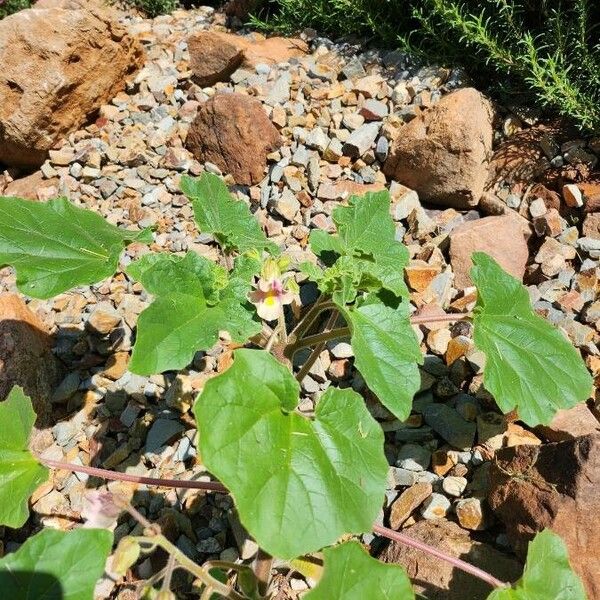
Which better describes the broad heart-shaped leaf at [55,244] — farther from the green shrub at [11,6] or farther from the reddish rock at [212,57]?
the green shrub at [11,6]

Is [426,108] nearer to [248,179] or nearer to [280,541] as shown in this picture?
[248,179]

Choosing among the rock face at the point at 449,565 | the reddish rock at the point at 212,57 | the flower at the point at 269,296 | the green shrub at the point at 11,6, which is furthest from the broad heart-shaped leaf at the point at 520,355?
the green shrub at the point at 11,6

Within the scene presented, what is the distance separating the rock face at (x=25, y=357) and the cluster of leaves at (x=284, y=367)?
602 millimetres

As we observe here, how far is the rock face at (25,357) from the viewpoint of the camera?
2459 millimetres

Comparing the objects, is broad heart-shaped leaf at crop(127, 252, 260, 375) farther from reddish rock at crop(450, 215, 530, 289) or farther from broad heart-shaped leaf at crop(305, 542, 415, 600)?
reddish rock at crop(450, 215, 530, 289)

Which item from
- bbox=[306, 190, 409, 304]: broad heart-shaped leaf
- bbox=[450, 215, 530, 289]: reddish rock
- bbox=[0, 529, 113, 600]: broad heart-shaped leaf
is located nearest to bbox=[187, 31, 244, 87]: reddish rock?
bbox=[450, 215, 530, 289]: reddish rock

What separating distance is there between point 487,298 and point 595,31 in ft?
6.91

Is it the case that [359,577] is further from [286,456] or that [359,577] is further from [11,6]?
[11,6]

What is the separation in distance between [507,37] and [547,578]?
8.77 ft

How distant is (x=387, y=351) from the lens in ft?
5.87

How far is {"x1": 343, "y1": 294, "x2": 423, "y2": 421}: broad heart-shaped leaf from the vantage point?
165 cm

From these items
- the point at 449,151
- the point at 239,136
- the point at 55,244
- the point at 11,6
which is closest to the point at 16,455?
the point at 55,244

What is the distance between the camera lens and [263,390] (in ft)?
5.10

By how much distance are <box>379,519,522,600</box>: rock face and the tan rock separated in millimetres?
99
